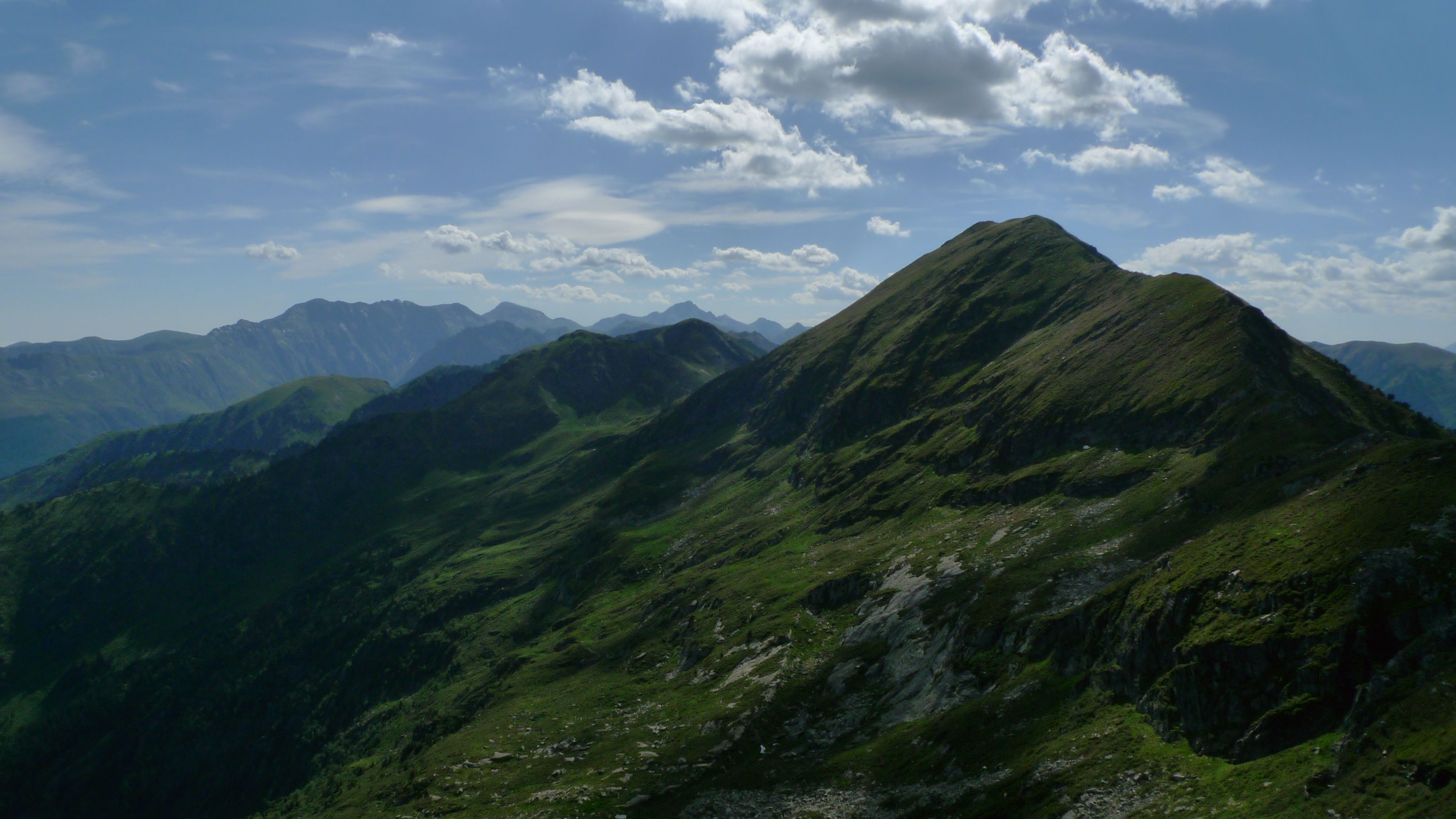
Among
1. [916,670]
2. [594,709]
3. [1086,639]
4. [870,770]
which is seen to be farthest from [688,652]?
[1086,639]

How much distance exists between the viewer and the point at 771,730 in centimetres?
9075

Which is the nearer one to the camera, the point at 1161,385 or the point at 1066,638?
the point at 1066,638

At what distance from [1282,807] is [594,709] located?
10763 centimetres

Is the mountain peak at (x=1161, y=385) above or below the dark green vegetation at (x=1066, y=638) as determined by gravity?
above

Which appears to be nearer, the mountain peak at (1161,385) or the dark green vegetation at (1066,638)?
the dark green vegetation at (1066,638)

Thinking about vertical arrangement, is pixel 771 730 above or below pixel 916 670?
below

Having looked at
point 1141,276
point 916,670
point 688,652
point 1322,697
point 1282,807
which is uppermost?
point 1141,276

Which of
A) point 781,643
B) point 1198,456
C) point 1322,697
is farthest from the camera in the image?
point 781,643

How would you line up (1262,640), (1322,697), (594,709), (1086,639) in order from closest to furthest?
(1322,697) → (1262,640) → (1086,639) → (594,709)

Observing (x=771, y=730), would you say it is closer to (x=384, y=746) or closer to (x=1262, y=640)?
(x=1262, y=640)

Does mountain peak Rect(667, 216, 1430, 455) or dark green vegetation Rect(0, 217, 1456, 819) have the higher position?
mountain peak Rect(667, 216, 1430, 455)

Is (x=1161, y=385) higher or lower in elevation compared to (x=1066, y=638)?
higher

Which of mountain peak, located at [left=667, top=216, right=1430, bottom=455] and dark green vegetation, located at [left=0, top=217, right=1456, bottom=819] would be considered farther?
mountain peak, located at [left=667, top=216, right=1430, bottom=455]

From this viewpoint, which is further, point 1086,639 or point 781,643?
point 781,643
